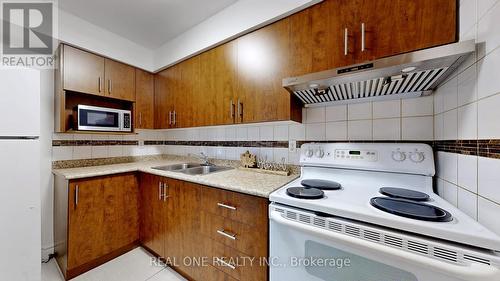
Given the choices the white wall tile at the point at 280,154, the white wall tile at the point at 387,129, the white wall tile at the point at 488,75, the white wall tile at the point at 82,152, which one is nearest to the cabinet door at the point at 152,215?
the white wall tile at the point at 82,152

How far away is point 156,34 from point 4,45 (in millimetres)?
1321

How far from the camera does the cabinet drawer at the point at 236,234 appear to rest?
3.54 ft

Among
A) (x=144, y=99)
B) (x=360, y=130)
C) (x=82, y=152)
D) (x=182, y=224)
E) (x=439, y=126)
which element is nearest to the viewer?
(x=439, y=126)

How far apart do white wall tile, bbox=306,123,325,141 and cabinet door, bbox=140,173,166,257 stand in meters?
1.43

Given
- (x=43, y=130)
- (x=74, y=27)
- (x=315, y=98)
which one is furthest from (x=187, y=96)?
(x=43, y=130)

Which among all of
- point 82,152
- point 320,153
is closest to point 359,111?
point 320,153

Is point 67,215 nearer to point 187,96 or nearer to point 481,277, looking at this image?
point 187,96

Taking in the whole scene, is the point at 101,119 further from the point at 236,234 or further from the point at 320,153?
the point at 320,153

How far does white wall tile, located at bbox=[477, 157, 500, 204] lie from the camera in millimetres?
609

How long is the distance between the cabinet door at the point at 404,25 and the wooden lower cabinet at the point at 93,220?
229 cm

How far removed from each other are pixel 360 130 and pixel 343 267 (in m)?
0.93

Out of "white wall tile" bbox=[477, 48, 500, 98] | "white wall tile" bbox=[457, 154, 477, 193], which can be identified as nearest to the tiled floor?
"white wall tile" bbox=[457, 154, 477, 193]

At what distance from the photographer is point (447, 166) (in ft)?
3.15

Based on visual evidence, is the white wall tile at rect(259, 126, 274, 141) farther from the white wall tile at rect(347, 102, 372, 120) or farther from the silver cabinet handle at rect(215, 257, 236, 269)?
the silver cabinet handle at rect(215, 257, 236, 269)
